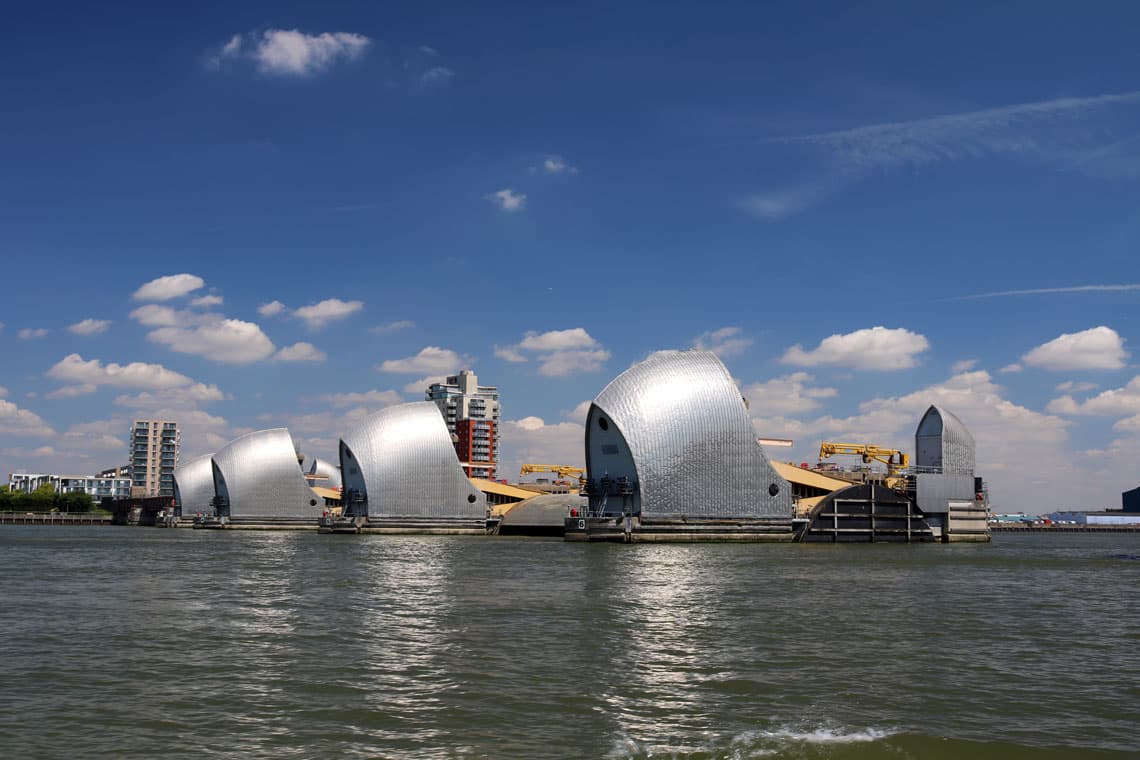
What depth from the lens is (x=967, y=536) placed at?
8675 cm

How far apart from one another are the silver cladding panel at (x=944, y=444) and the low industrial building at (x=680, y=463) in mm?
16481

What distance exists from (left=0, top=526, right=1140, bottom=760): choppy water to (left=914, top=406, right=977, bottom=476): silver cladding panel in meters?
49.1

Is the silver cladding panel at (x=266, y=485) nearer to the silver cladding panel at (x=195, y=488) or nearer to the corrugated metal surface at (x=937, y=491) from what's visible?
A: the silver cladding panel at (x=195, y=488)

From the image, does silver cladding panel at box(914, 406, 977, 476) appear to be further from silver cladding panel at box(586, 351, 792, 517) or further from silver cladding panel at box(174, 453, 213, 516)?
silver cladding panel at box(174, 453, 213, 516)

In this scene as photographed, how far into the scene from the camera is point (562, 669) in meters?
19.8

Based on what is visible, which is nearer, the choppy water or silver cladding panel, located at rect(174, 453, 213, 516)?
the choppy water

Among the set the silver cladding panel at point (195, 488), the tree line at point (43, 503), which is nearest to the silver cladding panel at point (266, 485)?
the silver cladding panel at point (195, 488)

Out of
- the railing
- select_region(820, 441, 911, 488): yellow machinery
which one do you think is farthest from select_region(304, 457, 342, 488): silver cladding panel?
select_region(820, 441, 911, 488): yellow machinery

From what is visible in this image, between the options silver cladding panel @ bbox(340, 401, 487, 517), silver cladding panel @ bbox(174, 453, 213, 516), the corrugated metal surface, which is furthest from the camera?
silver cladding panel @ bbox(174, 453, 213, 516)

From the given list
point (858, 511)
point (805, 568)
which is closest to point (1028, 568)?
point (805, 568)

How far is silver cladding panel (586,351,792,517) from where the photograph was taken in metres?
77.3

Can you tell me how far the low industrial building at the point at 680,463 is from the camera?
253 feet

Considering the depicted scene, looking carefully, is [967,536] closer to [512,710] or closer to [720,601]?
[720,601]

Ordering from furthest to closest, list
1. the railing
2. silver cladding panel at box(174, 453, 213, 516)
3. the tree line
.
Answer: the tree line, the railing, silver cladding panel at box(174, 453, 213, 516)
